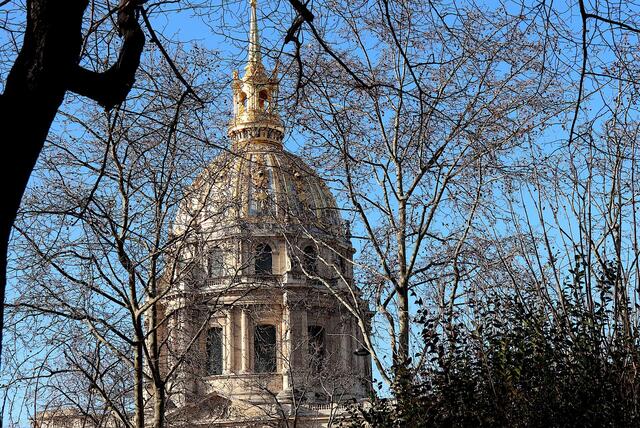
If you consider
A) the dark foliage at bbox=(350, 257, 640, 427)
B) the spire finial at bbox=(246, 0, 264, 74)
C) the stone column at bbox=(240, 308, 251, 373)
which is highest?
the stone column at bbox=(240, 308, 251, 373)

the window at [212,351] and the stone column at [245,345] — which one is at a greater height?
the stone column at [245,345]

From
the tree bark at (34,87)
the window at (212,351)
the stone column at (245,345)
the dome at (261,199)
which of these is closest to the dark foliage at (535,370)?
the dome at (261,199)

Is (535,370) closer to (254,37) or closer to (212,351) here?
(254,37)

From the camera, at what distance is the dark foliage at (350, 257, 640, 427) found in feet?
31.7

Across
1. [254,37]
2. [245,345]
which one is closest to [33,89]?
[254,37]

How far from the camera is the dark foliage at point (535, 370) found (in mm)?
9664

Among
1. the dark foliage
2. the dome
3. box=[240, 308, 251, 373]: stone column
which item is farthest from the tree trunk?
box=[240, 308, 251, 373]: stone column

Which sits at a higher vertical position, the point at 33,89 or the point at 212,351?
the point at 212,351

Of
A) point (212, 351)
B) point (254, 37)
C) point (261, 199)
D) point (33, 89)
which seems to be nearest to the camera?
point (33, 89)

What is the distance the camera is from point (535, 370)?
10586 millimetres

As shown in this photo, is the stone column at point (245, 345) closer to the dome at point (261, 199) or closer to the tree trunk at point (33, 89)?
the dome at point (261, 199)

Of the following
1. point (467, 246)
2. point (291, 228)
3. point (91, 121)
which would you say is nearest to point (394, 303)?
point (467, 246)

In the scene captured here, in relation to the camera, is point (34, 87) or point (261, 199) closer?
point (34, 87)

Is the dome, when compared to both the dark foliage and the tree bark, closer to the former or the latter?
the dark foliage
